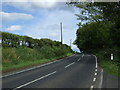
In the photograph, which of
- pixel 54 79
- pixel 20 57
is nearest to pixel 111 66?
pixel 54 79

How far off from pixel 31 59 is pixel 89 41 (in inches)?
1983

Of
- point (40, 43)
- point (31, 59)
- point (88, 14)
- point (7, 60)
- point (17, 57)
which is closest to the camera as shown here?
point (7, 60)

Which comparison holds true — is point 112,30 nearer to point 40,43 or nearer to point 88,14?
point 88,14

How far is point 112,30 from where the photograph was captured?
27.0m

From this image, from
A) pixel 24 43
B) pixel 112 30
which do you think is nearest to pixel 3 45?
pixel 24 43

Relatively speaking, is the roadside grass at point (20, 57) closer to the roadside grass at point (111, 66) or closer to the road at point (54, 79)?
the road at point (54, 79)

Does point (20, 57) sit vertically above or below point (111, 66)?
above

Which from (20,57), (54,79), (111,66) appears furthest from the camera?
(20,57)

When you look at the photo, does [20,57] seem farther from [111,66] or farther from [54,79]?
[54,79]

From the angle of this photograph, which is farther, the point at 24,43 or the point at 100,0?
the point at 24,43

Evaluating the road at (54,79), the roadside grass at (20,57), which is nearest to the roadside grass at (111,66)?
the road at (54,79)

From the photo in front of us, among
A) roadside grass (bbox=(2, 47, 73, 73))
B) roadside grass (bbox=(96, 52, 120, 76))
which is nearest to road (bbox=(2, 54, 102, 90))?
roadside grass (bbox=(96, 52, 120, 76))

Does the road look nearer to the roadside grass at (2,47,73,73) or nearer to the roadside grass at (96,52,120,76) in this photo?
the roadside grass at (96,52,120,76)

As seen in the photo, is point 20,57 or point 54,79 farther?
point 20,57
